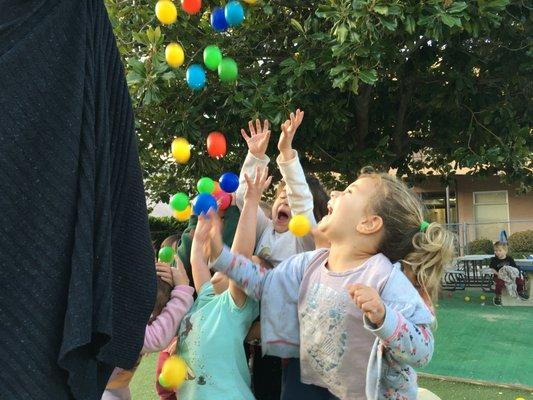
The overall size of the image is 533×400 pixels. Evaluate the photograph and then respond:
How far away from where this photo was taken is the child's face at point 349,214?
6.52ft

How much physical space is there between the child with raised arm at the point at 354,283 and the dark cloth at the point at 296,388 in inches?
0.4

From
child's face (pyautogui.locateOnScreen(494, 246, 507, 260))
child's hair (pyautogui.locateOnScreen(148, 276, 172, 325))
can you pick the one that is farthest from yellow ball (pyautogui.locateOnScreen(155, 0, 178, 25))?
child's face (pyautogui.locateOnScreen(494, 246, 507, 260))

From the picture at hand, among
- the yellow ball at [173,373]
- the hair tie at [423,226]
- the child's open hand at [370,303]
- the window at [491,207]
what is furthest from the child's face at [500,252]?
the child's open hand at [370,303]

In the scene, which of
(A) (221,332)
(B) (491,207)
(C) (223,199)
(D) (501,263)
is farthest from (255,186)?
(B) (491,207)

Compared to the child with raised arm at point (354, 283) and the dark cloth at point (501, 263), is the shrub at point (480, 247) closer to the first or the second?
the dark cloth at point (501, 263)

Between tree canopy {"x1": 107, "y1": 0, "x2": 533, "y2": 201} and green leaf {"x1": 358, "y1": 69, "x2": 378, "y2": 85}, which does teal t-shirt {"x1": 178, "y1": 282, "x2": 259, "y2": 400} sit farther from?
green leaf {"x1": 358, "y1": 69, "x2": 378, "y2": 85}

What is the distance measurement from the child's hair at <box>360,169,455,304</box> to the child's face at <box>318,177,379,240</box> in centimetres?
3

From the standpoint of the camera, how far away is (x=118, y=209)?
1.18 m

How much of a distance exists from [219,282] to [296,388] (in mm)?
535

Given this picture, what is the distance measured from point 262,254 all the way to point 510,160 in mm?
3660

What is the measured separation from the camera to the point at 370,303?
5.11 ft

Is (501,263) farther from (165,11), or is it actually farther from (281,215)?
(165,11)

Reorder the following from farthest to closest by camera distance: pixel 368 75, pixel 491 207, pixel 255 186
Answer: pixel 491 207
pixel 368 75
pixel 255 186

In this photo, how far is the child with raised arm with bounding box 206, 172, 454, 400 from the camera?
1.77 metres
